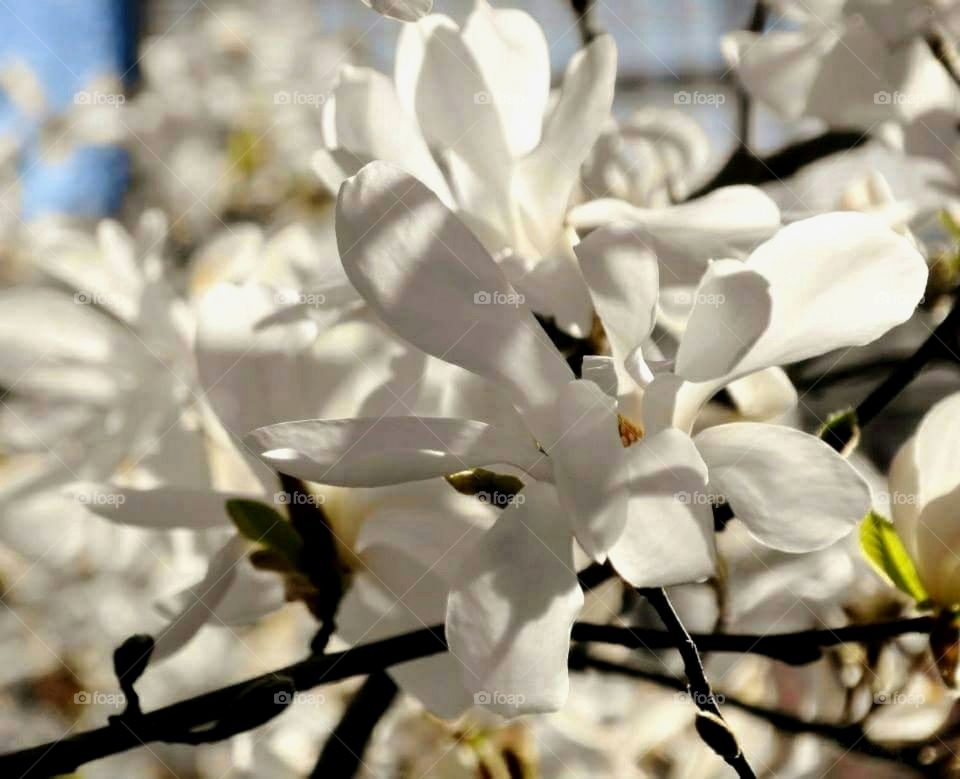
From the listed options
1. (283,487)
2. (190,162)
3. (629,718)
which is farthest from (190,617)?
(190,162)

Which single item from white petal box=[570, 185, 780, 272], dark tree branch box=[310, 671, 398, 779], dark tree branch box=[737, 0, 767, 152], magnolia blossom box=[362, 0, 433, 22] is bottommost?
dark tree branch box=[310, 671, 398, 779]

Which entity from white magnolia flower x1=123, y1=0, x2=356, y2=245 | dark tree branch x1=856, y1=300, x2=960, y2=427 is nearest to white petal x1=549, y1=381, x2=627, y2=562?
dark tree branch x1=856, y1=300, x2=960, y2=427

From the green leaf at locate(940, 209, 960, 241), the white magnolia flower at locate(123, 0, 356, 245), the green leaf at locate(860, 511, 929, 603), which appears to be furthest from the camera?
the white magnolia flower at locate(123, 0, 356, 245)

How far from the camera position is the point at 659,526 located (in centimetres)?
20

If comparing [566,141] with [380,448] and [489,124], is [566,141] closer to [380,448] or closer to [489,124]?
[489,124]

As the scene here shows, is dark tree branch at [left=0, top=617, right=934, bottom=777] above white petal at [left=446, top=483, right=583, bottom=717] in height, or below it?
below

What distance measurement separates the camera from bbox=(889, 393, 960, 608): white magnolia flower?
287 mm

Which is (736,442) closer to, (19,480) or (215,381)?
(215,381)

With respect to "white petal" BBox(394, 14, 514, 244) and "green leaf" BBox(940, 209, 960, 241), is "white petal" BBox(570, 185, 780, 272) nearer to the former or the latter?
"white petal" BBox(394, 14, 514, 244)

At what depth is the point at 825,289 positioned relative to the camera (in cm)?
22

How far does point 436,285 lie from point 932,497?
0.54ft

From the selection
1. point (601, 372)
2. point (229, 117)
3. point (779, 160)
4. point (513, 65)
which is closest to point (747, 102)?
point (779, 160)

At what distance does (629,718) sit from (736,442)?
1.18 feet

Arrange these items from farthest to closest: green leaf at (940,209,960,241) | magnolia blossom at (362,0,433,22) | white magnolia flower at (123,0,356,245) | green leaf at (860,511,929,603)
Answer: white magnolia flower at (123,0,356,245), green leaf at (940,209,960,241), green leaf at (860,511,929,603), magnolia blossom at (362,0,433,22)
